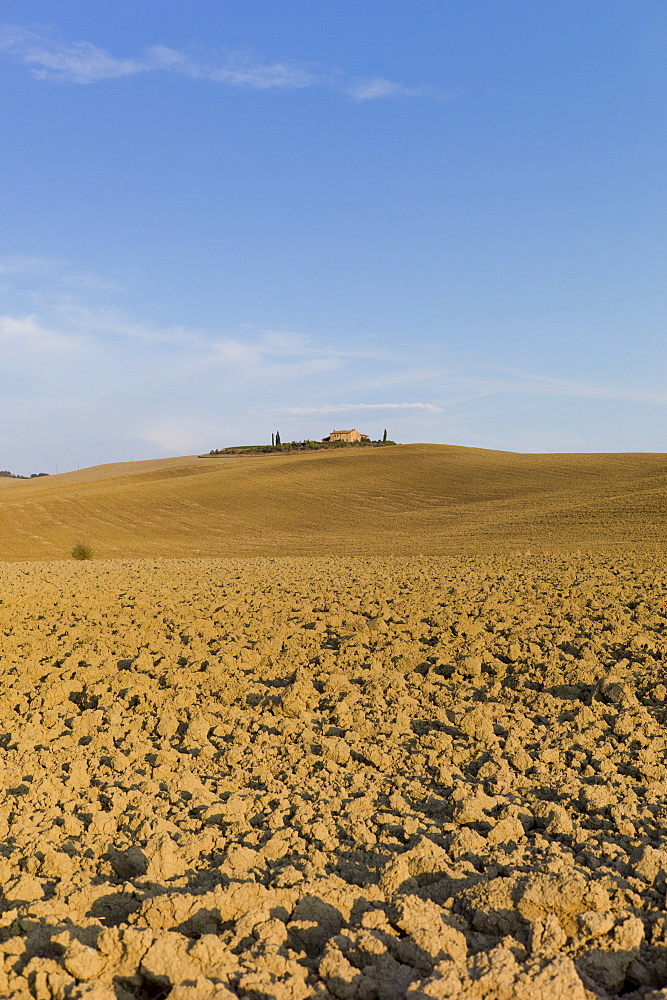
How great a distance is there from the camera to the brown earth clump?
307 cm

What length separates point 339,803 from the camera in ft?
14.9

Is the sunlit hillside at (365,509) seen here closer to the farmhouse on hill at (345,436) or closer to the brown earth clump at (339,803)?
the brown earth clump at (339,803)

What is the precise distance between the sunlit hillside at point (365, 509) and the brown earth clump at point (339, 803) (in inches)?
516

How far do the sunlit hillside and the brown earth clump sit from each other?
13.1m

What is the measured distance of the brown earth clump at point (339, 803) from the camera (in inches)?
121

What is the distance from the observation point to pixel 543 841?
4.05 metres

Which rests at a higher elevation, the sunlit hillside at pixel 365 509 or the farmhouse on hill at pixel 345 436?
the farmhouse on hill at pixel 345 436

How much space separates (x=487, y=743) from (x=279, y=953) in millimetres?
2717

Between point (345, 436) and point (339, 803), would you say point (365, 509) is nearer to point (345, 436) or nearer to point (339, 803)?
point (339, 803)

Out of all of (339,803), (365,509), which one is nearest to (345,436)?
(365,509)

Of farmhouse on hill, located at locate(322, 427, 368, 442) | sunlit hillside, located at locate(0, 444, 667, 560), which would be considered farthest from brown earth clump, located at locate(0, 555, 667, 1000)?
farmhouse on hill, located at locate(322, 427, 368, 442)

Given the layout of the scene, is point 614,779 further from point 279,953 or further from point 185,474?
point 185,474

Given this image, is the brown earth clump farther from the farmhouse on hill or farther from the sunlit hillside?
the farmhouse on hill

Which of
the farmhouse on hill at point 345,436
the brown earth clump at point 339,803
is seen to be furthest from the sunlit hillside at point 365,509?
the farmhouse on hill at point 345,436
